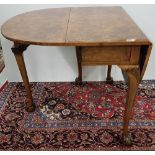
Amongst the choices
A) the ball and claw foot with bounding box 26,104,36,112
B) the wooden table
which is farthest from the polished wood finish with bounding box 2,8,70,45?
the ball and claw foot with bounding box 26,104,36,112

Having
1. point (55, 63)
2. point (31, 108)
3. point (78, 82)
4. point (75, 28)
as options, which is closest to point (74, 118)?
point (31, 108)

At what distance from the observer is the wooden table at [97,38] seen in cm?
117

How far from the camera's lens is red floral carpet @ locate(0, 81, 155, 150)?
61.7 inches

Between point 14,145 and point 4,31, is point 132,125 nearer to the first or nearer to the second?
point 14,145

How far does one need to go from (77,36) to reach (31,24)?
41 cm

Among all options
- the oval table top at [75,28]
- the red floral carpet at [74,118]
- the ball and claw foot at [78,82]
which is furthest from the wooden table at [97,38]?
the ball and claw foot at [78,82]

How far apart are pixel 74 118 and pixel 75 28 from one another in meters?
0.76

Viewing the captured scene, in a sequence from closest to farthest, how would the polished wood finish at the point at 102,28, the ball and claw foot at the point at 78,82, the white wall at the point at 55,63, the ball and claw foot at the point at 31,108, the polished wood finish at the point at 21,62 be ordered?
the polished wood finish at the point at 102,28, the polished wood finish at the point at 21,62, the ball and claw foot at the point at 31,108, the white wall at the point at 55,63, the ball and claw foot at the point at 78,82

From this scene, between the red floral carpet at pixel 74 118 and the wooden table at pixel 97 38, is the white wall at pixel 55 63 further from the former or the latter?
the wooden table at pixel 97 38

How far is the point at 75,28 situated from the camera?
135 cm

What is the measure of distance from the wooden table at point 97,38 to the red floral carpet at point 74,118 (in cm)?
20

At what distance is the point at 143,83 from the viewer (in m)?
2.26

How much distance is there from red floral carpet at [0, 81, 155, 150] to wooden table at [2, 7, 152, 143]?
20 centimetres

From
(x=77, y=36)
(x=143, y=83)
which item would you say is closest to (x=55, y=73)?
(x=143, y=83)
